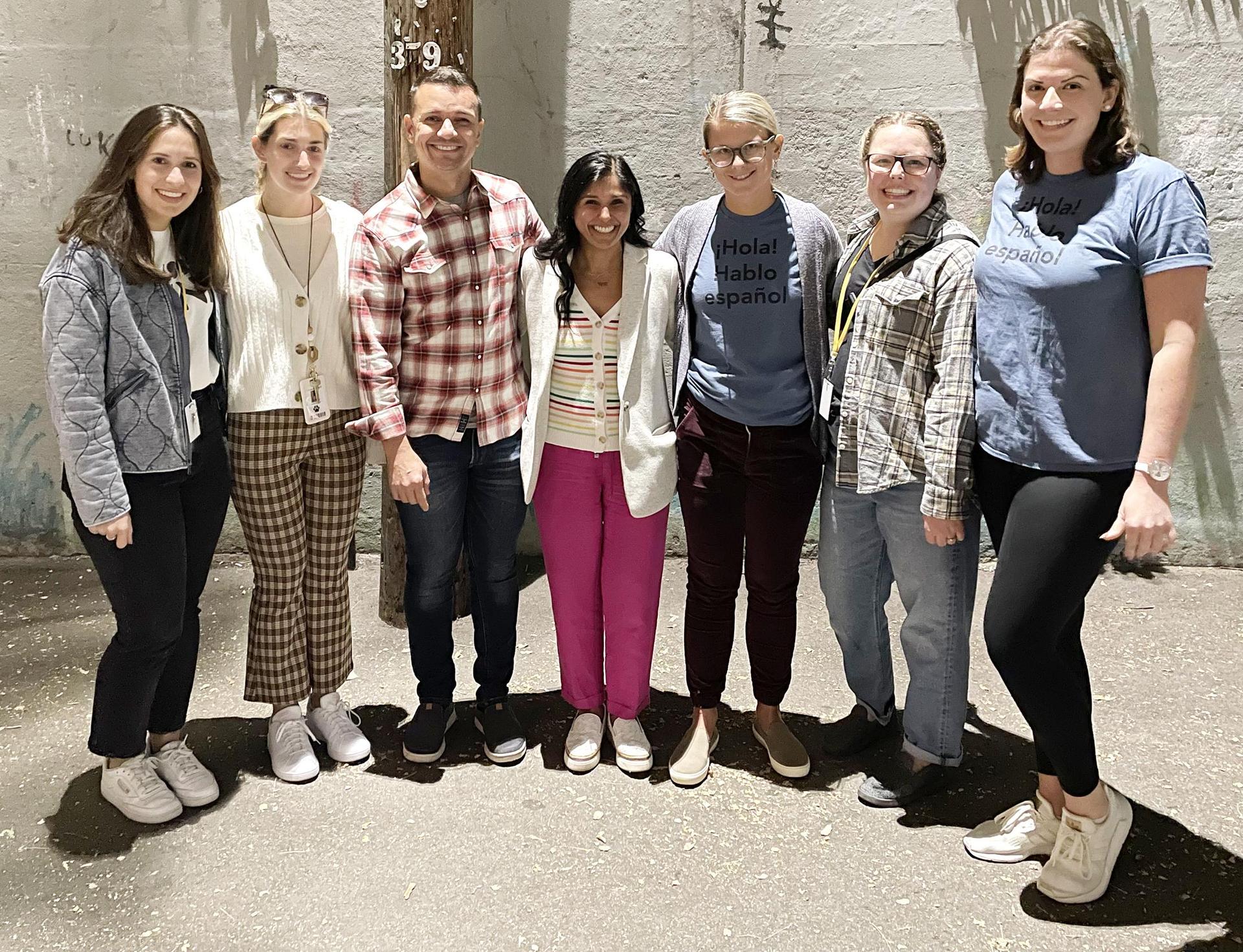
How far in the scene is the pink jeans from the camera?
3268 millimetres

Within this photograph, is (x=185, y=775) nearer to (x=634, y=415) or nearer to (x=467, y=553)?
(x=467, y=553)

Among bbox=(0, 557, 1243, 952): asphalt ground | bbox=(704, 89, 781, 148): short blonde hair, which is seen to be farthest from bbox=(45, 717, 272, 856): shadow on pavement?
bbox=(704, 89, 781, 148): short blonde hair

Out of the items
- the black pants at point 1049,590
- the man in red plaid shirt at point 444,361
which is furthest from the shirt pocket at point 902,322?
the man in red plaid shirt at point 444,361

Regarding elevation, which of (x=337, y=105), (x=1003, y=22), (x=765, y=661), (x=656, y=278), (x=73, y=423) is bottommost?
(x=765, y=661)

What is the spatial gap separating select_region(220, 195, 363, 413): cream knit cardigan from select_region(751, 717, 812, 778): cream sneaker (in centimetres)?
172

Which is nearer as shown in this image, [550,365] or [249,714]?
[550,365]

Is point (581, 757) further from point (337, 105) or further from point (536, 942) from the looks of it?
point (337, 105)

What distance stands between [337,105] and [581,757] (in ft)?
11.0

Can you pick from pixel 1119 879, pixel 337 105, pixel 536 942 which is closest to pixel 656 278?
pixel 536 942

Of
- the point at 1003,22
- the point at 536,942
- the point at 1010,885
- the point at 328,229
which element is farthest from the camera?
the point at 1003,22

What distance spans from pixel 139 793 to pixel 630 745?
1.46 m

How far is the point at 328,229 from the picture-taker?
3.15m

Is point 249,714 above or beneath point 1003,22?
beneath

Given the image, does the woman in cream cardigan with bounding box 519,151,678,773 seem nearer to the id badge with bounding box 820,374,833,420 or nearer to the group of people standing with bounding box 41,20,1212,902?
the group of people standing with bounding box 41,20,1212,902
